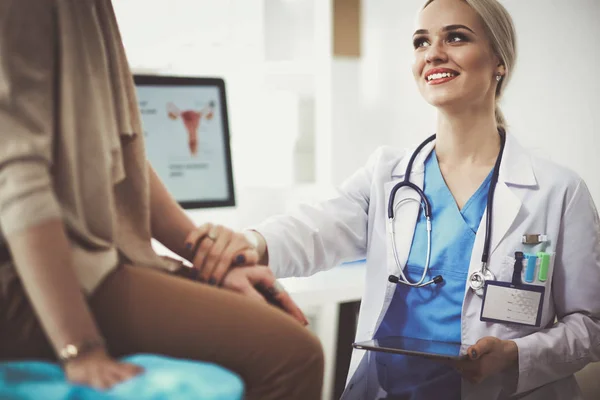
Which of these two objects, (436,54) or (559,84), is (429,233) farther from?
(559,84)

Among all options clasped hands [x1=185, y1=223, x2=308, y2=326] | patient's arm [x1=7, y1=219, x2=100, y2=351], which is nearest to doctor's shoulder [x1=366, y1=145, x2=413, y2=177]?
clasped hands [x1=185, y1=223, x2=308, y2=326]

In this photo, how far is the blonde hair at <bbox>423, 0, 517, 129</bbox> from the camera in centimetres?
99

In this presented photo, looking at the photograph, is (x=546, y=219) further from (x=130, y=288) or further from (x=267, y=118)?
(x=267, y=118)

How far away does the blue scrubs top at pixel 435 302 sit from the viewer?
3.19 ft

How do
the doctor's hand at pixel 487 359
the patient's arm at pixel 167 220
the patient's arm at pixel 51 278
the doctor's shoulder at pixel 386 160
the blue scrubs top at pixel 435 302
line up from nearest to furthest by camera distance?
the patient's arm at pixel 51 278 < the patient's arm at pixel 167 220 < the doctor's hand at pixel 487 359 < the blue scrubs top at pixel 435 302 < the doctor's shoulder at pixel 386 160

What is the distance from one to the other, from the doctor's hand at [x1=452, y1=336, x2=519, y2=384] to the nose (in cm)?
43

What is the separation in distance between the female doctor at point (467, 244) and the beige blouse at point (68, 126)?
42 centimetres

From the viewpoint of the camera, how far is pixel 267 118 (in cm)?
207

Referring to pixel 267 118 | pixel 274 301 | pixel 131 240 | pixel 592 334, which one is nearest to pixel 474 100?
pixel 592 334

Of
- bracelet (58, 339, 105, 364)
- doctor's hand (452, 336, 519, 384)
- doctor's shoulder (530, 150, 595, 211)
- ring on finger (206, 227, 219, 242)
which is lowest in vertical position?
doctor's hand (452, 336, 519, 384)

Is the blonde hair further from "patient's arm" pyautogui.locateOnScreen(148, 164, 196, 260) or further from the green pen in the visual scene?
"patient's arm" pyautogui.locateOnScreen(148, 164, 196, 260)

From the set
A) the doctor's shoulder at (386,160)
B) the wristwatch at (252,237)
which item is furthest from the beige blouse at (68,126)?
the doctor's shoulder at (386,160)

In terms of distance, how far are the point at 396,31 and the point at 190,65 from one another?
0.69m

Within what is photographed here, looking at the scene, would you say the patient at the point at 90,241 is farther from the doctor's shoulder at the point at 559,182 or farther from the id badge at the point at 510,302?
the doctor's shoulder at the point at 559,182
